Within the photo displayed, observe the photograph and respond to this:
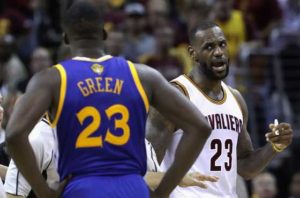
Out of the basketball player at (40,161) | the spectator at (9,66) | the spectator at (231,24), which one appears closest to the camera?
the basketball player at (40,161)

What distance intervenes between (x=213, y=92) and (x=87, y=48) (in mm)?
2539

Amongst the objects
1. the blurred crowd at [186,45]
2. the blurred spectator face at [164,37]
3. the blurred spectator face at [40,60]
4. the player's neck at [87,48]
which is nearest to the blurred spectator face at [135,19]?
the blurred crowd at [186,45]

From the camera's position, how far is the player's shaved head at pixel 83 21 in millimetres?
5203

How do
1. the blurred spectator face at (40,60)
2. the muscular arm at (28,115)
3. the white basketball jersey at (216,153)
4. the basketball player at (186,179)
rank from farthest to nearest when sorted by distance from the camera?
the blurred spectator face at (40,60) < the white basketball jersey at (216,153) < the basketball player at (186,179) < the muscular arm at (28,115)

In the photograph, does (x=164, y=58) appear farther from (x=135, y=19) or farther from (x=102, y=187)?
(x=102, y=187)

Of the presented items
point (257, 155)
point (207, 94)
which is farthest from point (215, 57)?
point (257, 155)

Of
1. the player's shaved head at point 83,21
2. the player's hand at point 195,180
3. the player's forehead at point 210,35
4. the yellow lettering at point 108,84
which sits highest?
the player's shaved head at point 83,21

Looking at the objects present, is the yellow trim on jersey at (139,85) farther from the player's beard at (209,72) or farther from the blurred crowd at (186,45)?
the blurred crowd at (186,45)

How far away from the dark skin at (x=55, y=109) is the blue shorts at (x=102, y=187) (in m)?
0.08

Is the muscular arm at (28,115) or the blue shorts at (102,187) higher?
the muscular arm at (28,115)

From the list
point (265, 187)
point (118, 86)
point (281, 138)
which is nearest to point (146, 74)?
point (118, 86)

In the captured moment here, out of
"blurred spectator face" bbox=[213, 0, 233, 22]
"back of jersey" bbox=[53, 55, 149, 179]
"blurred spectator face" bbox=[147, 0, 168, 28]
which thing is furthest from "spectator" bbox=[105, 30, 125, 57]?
"back of jersey" bbox=[53, 55, 149, 179]

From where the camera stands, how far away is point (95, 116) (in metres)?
5.10

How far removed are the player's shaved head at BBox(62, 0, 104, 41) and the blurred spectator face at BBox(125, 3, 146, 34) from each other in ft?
29.9
